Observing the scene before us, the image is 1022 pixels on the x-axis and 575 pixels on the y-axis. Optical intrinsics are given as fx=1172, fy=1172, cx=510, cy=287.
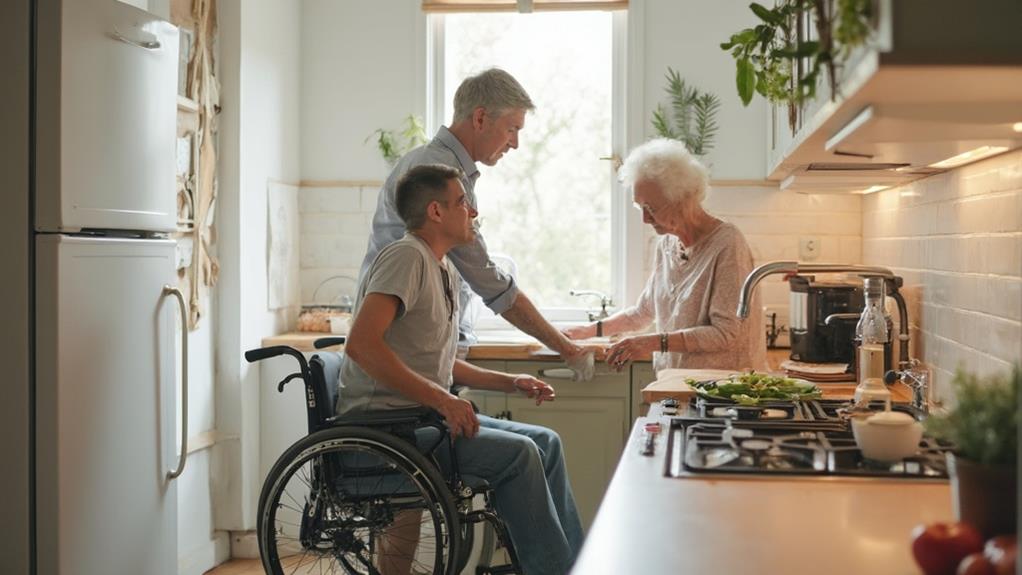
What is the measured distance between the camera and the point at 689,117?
4.51 metres

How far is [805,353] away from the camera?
3.55m

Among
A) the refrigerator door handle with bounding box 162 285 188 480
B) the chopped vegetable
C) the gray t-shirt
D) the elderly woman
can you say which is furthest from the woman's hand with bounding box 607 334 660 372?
the refrigerator door handle with bounding box 162 285 188 480

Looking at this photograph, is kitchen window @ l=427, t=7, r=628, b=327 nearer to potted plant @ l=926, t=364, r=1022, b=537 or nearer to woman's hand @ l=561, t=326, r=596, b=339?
woman's hand @ l=561, t=326, r=596, b=339

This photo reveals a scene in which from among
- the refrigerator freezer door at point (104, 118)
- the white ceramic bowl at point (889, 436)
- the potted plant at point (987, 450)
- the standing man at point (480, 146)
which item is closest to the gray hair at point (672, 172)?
the standing man at point (480, 146)

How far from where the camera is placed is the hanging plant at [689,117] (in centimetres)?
449

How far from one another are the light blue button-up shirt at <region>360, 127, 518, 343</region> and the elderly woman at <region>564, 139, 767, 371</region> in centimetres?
42

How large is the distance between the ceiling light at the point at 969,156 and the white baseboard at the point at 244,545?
279 centimetres

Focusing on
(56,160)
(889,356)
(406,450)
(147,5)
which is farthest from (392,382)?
(147,5)

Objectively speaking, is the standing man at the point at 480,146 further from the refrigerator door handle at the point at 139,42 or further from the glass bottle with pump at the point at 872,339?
the glass bottle with pump at the point at 872,339

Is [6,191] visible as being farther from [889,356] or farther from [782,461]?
[889,356]

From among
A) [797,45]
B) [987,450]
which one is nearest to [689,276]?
[797,45]

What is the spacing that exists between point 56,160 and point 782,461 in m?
1.72

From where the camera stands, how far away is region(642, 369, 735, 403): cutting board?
2.91m

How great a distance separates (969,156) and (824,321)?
Answer: 105cm
